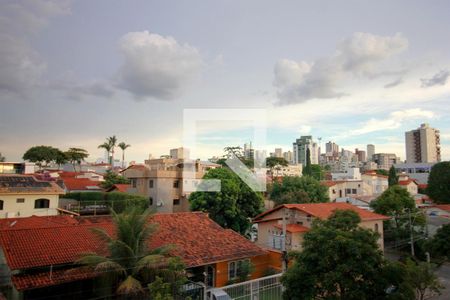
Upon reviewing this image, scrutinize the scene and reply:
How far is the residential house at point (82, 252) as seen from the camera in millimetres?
10094

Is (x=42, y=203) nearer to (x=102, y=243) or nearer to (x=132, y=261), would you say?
(x=102, y=243)

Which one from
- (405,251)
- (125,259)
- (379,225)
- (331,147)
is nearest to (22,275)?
(125,259)

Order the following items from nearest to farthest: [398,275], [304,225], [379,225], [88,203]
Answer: [398,275]
[304,225]
[379,225]
[88,203]

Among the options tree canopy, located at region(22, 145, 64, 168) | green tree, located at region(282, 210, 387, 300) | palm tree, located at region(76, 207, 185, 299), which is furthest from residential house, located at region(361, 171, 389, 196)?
tree canopy, located at region(22, 145, 64, 168)

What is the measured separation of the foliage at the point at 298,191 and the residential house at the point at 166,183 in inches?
289

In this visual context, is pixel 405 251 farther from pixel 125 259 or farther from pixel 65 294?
pixel 65 294

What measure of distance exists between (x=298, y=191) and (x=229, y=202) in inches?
373

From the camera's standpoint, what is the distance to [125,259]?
10734 millimetres

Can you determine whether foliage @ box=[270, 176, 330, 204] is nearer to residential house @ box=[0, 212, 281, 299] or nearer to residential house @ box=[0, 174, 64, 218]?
residential house @ box=[0, 212, 281, 299]

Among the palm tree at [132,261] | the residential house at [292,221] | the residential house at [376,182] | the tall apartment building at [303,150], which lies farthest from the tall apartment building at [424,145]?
the palm tree at [132,261]

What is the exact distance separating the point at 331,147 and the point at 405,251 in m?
133

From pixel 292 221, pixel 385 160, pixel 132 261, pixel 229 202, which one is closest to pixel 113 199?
pixel 229 202

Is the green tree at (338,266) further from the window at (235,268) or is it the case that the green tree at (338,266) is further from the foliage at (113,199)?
the foliage at (113,199)

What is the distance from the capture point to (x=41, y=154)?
4691cm
